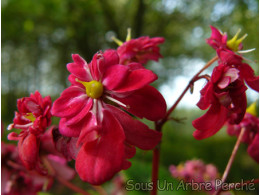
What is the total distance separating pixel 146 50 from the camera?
17.8 inches

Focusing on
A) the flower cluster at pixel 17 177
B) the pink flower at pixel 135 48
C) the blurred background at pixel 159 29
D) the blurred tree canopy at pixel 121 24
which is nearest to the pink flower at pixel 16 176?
the flower cluster at pixel 17 177

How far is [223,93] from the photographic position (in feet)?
1.05

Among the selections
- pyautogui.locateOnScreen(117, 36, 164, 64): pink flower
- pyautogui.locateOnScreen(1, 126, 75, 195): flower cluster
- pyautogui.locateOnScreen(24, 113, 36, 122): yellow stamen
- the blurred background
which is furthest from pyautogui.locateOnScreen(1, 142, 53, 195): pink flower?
the blurred background

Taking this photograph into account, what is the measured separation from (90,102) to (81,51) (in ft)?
9.61

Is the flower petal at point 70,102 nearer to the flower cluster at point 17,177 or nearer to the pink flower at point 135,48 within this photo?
the pink flower at point 135,48

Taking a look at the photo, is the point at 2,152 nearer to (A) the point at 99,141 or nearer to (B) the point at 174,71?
(A) the point at 99,141

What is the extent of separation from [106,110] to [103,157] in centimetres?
6

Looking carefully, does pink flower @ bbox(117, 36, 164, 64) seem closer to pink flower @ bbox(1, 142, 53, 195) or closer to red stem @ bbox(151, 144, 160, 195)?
red stem @ bbox(151, 144, 160, 195)

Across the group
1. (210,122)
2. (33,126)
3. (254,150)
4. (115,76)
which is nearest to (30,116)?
(33,126)

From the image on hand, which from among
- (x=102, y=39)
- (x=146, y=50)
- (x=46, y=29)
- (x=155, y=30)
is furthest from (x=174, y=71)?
(x=146, y=50)

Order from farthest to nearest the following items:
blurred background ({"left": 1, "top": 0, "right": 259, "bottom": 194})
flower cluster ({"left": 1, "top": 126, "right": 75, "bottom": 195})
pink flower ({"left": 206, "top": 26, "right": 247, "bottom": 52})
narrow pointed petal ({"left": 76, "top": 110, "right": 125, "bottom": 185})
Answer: blurred background ({"left": 1, "top": 0, "right": 259, "bottom": 194}) → flower cluster ({"left": 1, "top": 126, "right": 75, "bottom": 195}) → pink flower ({"left": 206, "top": 26, "right": 247, "bottom": 52}) → narrow pointed petal ({"left": 76, "top": 110, "right": 125, "bottom": 185})

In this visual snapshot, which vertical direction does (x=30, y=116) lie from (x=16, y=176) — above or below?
above

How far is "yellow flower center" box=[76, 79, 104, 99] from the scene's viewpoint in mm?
322

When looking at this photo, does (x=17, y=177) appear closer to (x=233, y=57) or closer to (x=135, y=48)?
(x=135, y=48)
